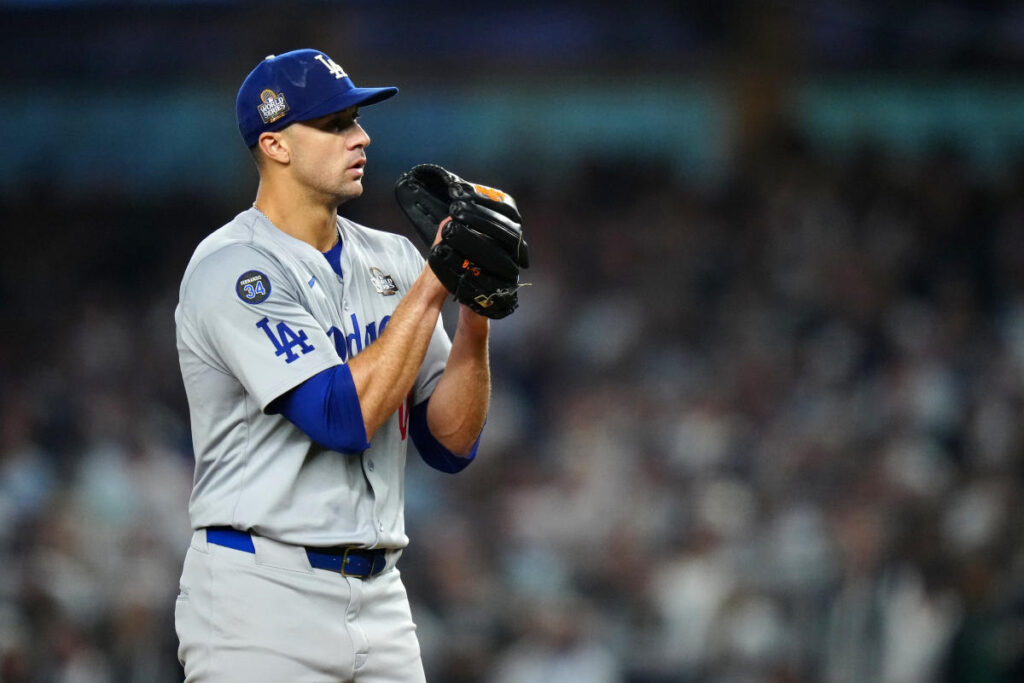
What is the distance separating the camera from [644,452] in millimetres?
6938

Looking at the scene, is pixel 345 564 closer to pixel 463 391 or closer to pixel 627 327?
pixel 463 391

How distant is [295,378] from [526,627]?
3.68m

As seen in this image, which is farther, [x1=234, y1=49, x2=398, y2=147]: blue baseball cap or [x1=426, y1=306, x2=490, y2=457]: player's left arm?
[x1=426, y1=306, x2=490, y2=457]: player's left arm

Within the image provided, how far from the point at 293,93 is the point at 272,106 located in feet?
0.16

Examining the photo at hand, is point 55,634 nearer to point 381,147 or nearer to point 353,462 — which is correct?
point 353,462

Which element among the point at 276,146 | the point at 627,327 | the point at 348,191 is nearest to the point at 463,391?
the point at 348,191

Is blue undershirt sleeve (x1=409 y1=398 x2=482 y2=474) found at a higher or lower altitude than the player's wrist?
lower

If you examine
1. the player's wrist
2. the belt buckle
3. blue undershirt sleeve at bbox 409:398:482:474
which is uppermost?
the player's wrist

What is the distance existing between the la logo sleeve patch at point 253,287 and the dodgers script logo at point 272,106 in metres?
0.31

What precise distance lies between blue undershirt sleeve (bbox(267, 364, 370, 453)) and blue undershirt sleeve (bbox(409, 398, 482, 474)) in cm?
40

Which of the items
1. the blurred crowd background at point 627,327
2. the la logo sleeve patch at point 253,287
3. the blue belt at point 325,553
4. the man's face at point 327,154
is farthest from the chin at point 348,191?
the blurred crowd background at point 627,327

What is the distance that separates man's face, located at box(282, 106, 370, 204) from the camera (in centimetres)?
254

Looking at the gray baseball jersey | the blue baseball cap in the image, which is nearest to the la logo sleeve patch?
the gray baseball jersey

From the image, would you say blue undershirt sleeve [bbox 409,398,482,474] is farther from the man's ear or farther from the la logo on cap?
the la logo on cap
